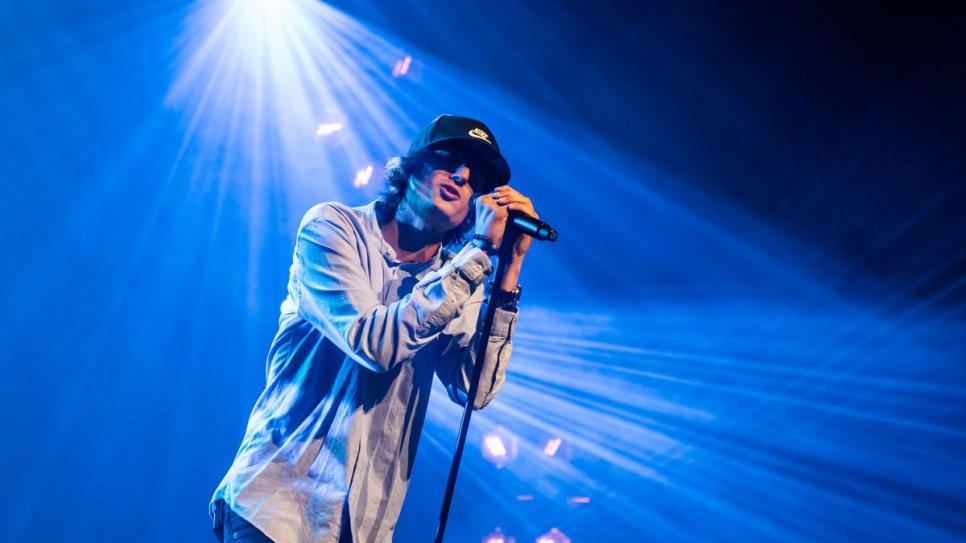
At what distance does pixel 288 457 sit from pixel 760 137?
388cm

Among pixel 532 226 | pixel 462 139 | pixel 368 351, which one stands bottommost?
pixel 368 351

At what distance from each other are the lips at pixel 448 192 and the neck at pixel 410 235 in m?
0.11

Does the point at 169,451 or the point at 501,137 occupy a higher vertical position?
the point at 501,137

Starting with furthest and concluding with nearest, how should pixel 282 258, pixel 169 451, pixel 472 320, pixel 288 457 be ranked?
pixel 282 258, pixel 169 451, pixel 472 320, pixel 288 457

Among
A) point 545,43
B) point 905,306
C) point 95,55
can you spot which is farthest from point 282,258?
point 905,306

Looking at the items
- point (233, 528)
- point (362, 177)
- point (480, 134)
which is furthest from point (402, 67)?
point (233, 528)

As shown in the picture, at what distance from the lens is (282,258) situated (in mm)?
4086

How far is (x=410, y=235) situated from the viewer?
2.03m

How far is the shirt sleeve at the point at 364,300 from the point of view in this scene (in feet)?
4.80

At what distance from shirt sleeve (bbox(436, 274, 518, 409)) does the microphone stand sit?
0.69 feet

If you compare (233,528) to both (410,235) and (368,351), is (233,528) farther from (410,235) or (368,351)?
(410,235)

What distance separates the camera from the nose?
6.40 ft

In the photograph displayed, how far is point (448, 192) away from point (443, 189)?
19 millimetres

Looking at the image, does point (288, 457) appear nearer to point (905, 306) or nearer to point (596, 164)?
point (596, 164)
